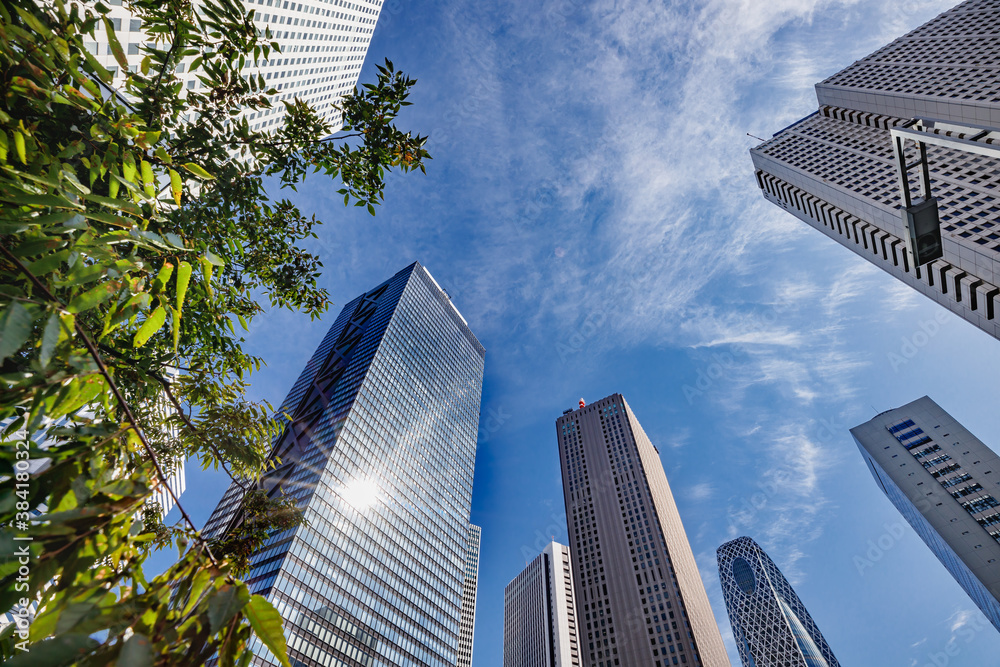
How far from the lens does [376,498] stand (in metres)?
72.6

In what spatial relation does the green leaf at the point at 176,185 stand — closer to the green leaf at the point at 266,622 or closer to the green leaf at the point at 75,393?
the green leaf at the point at 75,393

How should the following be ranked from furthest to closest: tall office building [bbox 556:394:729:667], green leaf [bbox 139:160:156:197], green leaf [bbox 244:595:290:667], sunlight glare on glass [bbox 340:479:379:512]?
tall office building [bbox 556:394:729:667]
sunlight glare on glass [bbox 340:479:379:512]
green leaf [bbox 139:160:156:197]
green leaf [bbox 244:595:290:667]

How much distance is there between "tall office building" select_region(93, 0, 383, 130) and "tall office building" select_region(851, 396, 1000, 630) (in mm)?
121739

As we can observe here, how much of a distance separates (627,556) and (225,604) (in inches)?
4799

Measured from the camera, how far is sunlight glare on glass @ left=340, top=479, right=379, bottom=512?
67.7 metres

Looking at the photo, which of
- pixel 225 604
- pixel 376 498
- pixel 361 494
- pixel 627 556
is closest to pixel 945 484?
pixel 627 556

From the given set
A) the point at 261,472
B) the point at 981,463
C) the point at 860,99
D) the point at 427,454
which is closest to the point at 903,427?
the point at 981,463

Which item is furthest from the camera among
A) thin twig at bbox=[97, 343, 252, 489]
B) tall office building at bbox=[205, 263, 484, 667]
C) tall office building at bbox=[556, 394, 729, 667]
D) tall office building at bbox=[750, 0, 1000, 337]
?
tall office building at bbox=[556, 394, 729, 667]

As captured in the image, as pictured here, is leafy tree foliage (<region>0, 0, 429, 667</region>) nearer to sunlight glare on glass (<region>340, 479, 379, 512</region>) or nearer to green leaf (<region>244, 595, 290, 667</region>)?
green leaf (<region>244, 595, 290, 667</region>)

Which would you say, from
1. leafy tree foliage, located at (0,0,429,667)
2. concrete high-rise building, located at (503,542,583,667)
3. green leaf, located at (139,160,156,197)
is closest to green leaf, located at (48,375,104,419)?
leafy tree foliage, located at (0,0,429,667)

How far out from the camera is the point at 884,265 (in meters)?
64.4

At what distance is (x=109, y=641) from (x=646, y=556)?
121190 millimetres

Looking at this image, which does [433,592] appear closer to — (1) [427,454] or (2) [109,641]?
(1) [427,454]

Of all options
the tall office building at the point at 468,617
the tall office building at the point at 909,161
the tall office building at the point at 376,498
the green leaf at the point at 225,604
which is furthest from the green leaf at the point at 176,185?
the tall office building at the point at 468,617
